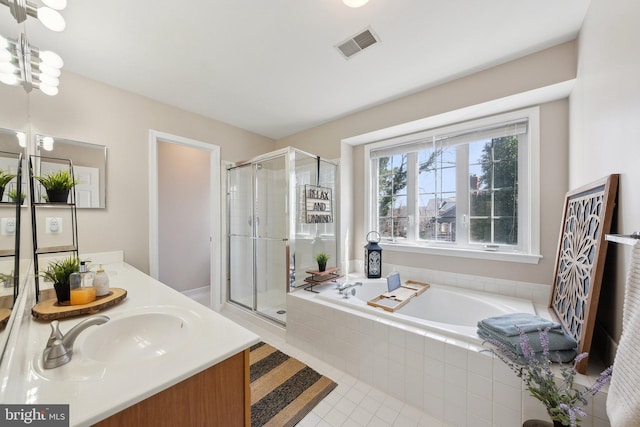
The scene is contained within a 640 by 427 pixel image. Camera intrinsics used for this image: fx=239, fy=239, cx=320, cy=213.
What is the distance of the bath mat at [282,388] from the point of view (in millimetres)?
1457

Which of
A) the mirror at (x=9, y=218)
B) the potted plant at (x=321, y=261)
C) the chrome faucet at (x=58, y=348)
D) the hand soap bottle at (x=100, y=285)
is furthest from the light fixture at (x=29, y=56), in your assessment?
the potted plant at (x=321, y=261)

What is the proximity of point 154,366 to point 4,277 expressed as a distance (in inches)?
16.8

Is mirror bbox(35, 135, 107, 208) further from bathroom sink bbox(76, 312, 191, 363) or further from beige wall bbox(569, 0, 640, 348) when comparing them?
beige wall bbox(569, 0, 640, 348)

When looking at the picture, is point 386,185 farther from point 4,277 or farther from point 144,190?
point 4,277

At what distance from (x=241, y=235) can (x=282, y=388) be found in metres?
1.78

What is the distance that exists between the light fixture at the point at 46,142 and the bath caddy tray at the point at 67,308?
4.38ft

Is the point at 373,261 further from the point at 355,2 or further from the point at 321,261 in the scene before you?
the point at 355,2

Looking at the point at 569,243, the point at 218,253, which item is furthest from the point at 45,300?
the point at 569,243

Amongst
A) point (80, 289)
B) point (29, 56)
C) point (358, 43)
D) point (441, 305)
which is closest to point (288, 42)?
point (358, 43)

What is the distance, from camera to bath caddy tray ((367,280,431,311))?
1.89 metres

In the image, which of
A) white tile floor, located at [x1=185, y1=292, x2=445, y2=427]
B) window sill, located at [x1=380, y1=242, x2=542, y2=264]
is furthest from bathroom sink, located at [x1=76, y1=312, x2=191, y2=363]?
window sill, located at [x1=380, y1=242, x2=542, y2=264]

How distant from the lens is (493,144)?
7.20ft

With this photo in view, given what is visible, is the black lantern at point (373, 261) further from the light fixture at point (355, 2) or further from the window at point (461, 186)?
the light fixture at point (355, 2)

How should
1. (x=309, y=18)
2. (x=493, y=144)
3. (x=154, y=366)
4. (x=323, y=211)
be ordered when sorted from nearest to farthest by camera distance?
(x=154, y=366) → (x=309, y=18) → (x=493, y=144) → (x=323, y=211)
